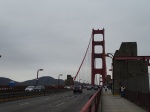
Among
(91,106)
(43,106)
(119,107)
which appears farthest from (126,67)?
(91,106)

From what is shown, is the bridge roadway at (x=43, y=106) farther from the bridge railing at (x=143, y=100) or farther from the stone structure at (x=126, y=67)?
the stone structure at (x=126, y=67)

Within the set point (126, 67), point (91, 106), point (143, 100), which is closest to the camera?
point (91, 106)

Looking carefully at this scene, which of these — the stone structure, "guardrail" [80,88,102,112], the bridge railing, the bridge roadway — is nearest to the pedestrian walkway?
the bridge railing

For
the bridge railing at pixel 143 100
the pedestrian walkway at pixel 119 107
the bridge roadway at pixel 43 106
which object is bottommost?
the bridge roadway at pixel 43 106

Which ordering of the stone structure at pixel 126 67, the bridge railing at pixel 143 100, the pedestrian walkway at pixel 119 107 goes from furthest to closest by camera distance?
1. the stone structure at pixel 126 67
2. the bridge railing at pixel 143 100
3. the pedestrian walkway at pixel 119 107

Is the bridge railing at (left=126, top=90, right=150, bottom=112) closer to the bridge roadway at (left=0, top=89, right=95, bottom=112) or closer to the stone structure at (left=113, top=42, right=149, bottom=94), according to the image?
the bridge roadway at (left=0, top=89, right=95, bottom=112)

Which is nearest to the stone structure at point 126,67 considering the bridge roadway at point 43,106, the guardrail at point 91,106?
the bridge roadway at point 43,106

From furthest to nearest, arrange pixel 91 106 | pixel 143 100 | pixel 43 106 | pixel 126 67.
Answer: pixel 126 67 < pixel 43 106 < pixel 143 100 < pixel 91 106

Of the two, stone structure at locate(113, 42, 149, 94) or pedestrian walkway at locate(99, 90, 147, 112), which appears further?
stone structure at locate(113, 42, 149, 94)

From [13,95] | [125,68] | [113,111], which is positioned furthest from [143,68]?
[113,111]

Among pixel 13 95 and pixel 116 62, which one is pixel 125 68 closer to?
pixel 116 62

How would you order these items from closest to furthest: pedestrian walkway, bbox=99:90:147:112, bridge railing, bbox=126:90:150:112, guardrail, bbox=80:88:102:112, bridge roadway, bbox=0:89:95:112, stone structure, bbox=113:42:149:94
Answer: guardrail, bbox=80:88:102:112, pedestrian walkway, bbox=99:90:147:112, bridge railing, bbox=126:90:150:112, bridge roadway, bbox=0:89:95:112, stone structure, bbox=113:42:149:94

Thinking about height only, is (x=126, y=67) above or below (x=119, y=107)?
above

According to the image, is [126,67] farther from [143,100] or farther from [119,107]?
[119,107]
